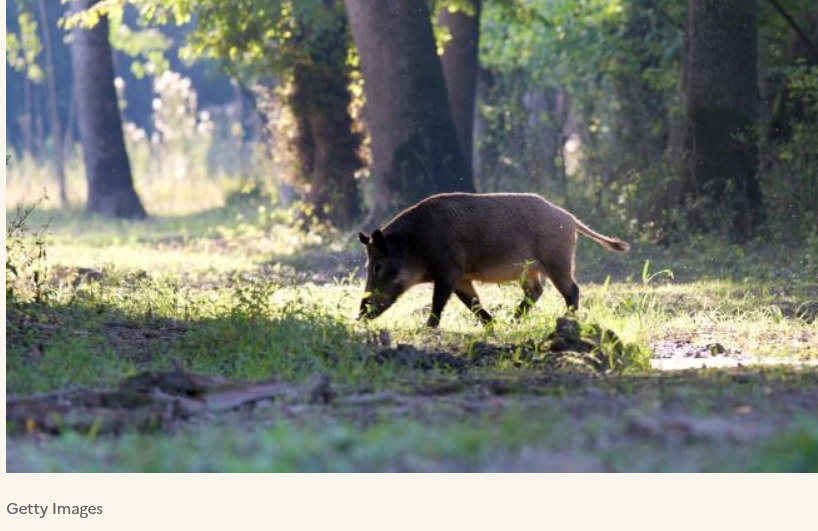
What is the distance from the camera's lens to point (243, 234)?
2666 cm

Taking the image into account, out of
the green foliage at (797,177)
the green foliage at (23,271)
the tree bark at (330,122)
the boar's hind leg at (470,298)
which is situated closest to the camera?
the green foliage at (23,271)

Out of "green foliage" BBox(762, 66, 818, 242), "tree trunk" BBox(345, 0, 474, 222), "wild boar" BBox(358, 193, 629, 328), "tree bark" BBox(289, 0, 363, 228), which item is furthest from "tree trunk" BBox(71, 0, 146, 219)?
"wild boar" BBox(358, 193, 629, 328)

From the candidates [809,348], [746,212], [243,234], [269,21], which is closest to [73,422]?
[809,348]

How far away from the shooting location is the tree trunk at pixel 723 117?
19469mm

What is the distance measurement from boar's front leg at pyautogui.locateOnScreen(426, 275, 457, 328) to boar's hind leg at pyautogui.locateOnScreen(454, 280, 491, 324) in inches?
15.0

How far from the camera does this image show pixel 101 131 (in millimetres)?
32469

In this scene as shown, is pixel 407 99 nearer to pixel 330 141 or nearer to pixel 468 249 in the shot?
pixel 330 141

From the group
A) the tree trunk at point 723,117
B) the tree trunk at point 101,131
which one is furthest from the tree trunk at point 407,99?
the tree trunk at point 101,131

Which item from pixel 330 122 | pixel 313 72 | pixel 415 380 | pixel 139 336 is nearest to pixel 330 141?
pixel 330 122

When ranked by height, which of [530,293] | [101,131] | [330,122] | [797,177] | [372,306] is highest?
[330,122]

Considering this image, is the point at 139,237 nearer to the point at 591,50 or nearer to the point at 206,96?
the point at 591,50

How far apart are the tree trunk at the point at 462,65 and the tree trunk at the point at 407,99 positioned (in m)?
3.12

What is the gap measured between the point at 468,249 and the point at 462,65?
1202cm

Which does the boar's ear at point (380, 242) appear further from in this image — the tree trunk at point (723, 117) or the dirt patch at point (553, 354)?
the tree trunk at point (723, 117)
